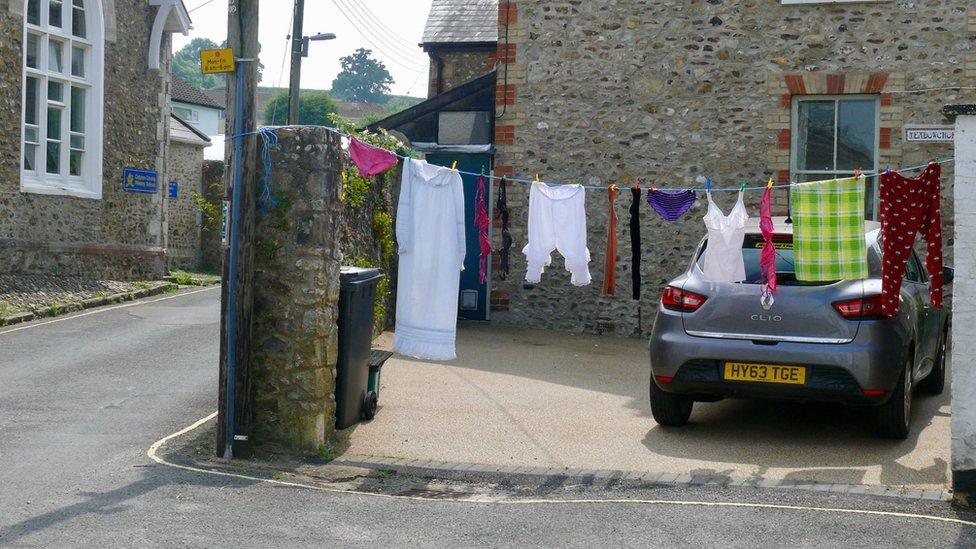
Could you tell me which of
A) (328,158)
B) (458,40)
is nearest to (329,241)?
(328,158)

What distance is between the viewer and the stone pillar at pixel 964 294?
6.72 meters

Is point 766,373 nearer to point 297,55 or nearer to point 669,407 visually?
point 669,407

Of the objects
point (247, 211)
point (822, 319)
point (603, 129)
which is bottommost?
point (822, 319)

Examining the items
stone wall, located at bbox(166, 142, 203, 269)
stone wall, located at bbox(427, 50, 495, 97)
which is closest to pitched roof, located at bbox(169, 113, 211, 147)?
stone wall, located at bbox(166, 142, 203, 269)

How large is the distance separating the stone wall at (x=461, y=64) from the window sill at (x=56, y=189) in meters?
7.10

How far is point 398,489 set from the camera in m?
7.25

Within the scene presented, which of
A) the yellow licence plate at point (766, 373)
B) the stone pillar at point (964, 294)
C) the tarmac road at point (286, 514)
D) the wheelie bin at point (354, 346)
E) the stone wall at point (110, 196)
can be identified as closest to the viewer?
the tarmac road at point (286, 514)

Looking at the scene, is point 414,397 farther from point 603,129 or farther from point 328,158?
point 603,129

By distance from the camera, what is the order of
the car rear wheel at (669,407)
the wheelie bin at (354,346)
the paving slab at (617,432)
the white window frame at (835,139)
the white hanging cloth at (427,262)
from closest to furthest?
the paving slab at (617,432) → the wheelie bin at (354,346) → the car rear wheel at (669,407) → the white hanging cloth at (427,262) → the white window frame at (835,139)

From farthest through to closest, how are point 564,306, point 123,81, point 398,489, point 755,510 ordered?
point 123,81
point 564,306
point 398,489
point 755,510

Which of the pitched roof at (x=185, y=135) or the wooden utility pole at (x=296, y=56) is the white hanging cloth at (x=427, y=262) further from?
the pitched roof at (x=185, y=135)

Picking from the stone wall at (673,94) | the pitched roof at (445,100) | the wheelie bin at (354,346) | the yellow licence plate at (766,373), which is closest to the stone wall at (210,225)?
the pitched roof at (445,100)

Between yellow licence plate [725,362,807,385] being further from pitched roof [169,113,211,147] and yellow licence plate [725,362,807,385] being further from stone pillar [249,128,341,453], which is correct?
pitched roof [169,113,211,147]

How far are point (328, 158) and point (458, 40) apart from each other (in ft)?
48.9
